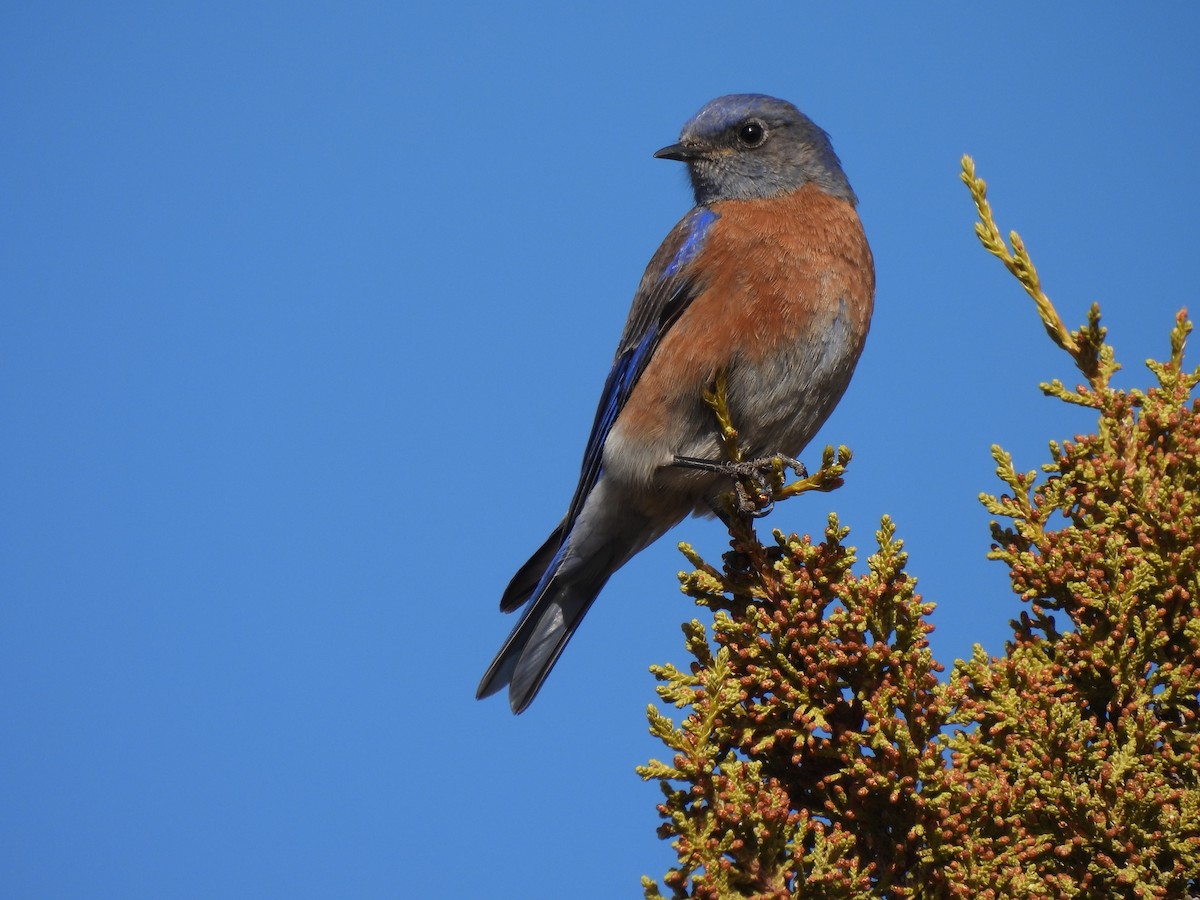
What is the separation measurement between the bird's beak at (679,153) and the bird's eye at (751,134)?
0.55 feet

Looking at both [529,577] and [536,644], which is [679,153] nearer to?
[529,577]

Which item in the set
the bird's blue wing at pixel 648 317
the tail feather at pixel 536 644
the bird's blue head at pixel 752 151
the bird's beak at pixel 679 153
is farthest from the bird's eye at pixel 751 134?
the tail feather at pixel 536 644

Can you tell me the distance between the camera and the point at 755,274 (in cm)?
362

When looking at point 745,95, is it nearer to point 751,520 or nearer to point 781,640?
point 751,520

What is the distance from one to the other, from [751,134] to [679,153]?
283mm

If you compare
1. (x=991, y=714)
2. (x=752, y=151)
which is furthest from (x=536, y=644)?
(x=752, y=151)

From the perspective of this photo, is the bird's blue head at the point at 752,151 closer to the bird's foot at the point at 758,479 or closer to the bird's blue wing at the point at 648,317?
the bird's blue wing at the point at 648,317

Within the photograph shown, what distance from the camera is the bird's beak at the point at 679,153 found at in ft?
14.4

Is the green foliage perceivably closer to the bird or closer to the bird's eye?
the bird

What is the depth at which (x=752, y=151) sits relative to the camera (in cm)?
431

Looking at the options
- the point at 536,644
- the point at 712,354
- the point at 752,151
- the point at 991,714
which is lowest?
the point at 991,714

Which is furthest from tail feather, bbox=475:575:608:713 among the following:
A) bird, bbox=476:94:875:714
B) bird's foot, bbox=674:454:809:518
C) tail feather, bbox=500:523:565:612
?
bird's foot, bbox=674:454:809:518

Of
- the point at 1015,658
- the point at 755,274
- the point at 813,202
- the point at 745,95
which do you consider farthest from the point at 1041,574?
the point at 745,95

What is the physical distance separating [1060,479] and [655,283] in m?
1.64
